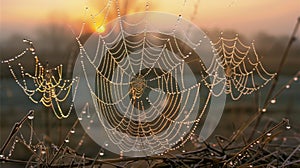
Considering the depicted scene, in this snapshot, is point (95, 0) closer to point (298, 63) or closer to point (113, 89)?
point (113, 89)

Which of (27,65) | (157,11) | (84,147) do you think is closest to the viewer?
(157,11)

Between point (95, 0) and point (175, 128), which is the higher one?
point (95, 0)

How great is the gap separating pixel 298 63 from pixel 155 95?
1.20 meters

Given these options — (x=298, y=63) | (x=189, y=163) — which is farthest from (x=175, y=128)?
(x=298, y=63)

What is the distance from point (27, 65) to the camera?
5.47ft

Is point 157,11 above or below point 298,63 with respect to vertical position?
above

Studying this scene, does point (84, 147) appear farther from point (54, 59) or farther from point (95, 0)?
point (95, 0)

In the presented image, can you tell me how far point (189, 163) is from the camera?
0.65 metres

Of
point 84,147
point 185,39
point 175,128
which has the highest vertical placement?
point 185,39

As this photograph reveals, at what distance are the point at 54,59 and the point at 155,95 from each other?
733 mm

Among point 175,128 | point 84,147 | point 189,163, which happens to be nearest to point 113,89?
point 175,128

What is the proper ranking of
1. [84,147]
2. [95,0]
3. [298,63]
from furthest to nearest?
[298,63], [84,147], [95,0]

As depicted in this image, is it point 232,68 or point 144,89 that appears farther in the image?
point 144,89

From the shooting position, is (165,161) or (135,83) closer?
(165,161)
